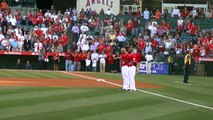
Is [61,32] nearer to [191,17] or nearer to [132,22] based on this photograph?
[132,22]

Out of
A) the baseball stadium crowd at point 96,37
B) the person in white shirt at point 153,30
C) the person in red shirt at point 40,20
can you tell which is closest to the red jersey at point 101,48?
the baseball stadium crowd at point 96,37

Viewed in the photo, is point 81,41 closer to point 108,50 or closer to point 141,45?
point 108,50

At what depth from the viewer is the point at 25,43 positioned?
3522 cm

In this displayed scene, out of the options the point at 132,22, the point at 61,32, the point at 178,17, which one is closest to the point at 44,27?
the point at 61,32

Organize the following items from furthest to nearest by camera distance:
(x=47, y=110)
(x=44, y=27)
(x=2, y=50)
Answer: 1. (x=44, y=27)
2. (x=2, y=50)
3. (x=47, y=110)

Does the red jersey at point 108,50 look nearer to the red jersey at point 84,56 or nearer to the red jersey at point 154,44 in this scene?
the red jersey at point 84,56

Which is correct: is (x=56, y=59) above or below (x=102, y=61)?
above

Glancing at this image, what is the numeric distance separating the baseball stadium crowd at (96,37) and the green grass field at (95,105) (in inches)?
607

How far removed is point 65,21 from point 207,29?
41.8ft

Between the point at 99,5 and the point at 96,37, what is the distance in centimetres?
781

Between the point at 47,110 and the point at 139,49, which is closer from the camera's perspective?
the point at 47,110

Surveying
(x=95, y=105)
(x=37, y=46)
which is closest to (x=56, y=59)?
(x=37, y=46)

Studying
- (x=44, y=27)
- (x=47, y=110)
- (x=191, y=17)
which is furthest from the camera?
(x=191, y=17)

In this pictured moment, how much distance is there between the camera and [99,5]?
44281 millimetres
